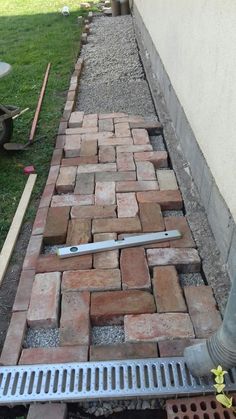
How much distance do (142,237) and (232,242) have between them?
0.60 metres

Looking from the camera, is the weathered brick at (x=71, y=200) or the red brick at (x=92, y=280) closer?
the red brick at (x=92, y=280)

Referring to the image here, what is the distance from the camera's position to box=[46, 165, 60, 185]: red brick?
3.31 m

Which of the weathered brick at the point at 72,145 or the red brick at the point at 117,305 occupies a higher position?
the weathered brick at the point at 72,145

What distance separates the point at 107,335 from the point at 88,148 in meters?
2.06

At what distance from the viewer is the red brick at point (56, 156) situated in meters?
3.58

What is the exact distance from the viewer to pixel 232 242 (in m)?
2.24

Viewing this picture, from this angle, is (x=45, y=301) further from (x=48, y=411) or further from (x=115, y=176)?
(x=115, y=176)

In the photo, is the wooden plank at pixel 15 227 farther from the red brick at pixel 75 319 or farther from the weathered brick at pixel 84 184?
the red brick at pixel 75 319

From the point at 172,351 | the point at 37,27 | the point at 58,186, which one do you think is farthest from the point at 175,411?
the point at 37,27

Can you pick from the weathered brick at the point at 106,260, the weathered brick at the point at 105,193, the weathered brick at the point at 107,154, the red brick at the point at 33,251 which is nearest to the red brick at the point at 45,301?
the red brick at the point at 33,251

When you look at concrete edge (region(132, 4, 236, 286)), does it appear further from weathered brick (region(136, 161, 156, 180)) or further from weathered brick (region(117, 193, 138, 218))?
weathered brick (region(117, 193, 138, 218))

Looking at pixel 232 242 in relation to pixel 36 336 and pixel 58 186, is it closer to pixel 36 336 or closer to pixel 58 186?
pixel 36 336

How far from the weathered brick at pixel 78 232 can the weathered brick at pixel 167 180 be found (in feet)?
2.30

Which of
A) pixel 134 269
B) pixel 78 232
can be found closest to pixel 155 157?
pixel 78 232
